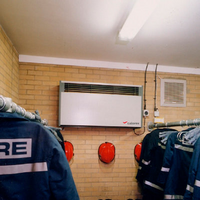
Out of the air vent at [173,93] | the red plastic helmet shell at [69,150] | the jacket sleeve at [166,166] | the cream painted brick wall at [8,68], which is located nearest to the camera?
the jacket sleeve at [166,166]

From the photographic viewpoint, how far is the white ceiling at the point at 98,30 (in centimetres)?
196

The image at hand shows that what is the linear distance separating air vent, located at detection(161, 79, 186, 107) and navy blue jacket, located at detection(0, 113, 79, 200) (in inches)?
113

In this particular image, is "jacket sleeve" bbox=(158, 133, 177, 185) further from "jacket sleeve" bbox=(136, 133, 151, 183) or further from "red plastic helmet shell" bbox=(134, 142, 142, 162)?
"red plastic helmet shell" bbox=(134, 142, 142, 162)

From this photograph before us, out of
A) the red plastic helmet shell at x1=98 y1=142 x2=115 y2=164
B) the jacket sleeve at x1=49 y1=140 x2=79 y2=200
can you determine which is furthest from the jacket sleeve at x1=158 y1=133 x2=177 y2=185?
the jacket sleeve at x1=49 y1=140 x2=79 y2=200

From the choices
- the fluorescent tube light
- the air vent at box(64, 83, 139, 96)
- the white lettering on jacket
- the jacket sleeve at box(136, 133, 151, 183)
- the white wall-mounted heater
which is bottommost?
the jacket sleeve at box(136, 133, 151, 183)

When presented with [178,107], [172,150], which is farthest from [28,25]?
[178,107]

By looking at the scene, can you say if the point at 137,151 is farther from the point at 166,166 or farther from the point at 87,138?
the point at 166,166

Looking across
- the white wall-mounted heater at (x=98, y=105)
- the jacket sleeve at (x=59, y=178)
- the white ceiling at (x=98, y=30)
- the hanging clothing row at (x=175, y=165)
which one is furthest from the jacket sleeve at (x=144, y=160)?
the jacket sleeve at (x=59, y=178)

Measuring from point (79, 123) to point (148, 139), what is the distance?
1188 millimetres

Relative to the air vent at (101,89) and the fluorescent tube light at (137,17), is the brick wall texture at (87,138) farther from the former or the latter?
the fluorescent tube light at (137,17)

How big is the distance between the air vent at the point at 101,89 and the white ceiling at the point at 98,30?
1.72ft

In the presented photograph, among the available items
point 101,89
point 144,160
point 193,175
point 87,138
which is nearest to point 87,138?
point 87,138

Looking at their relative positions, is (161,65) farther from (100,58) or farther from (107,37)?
(107,37)

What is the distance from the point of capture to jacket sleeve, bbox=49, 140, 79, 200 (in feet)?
3.87
